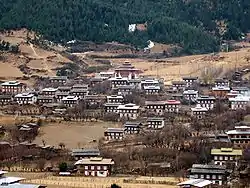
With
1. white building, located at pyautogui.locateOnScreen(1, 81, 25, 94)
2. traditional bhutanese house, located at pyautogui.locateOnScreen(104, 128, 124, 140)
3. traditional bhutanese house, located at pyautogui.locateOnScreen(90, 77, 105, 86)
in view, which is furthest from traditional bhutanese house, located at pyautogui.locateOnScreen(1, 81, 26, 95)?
traditional bhutanese house, located at pyautogui.locateOnScreen(104, 128, 124, 140)

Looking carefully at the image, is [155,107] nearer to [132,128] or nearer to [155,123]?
[155,123]

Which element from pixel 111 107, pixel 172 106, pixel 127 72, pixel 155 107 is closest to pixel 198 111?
pixel 172 106

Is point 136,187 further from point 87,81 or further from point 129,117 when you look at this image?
point 87,81

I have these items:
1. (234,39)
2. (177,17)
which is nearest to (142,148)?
(234,39)

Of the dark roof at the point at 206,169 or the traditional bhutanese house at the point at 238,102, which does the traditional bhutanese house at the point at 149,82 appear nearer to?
the traditional bhutanese house at the point at 238,102

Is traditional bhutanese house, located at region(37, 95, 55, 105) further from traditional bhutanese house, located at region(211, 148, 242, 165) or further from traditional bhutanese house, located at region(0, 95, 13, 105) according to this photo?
traditional bhutanese house, located at region(211, 148, 242, 165)

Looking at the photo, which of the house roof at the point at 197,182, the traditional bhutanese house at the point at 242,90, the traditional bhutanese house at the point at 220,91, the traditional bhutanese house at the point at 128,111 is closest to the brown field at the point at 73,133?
the traditional bhutanese house at the point at 128,111
